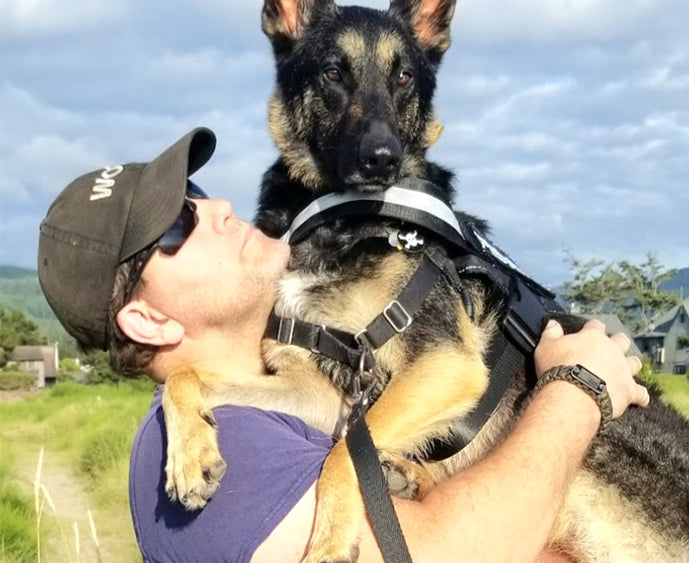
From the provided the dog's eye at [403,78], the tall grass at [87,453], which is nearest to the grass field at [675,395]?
the dog's eye at [403,78]

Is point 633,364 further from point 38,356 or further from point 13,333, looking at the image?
point 38,356

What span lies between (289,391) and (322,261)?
565 millimetres

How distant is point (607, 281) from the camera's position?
192 ft

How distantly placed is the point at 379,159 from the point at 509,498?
1.56 meters

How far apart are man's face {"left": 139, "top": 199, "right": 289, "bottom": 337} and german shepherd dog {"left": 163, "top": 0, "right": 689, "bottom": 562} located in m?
0.19

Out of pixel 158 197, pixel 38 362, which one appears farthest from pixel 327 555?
pixel 38 362

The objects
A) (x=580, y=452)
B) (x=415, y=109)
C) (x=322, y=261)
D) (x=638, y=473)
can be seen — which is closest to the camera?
(x=580, y=452)

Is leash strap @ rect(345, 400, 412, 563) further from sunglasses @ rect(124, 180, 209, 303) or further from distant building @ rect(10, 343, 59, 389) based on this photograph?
distant building @ rect(10, 343, 59, 389)

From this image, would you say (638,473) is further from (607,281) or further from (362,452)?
(607,281)

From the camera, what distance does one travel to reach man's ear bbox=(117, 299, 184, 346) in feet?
10.2

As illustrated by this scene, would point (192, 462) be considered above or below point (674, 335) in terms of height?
below

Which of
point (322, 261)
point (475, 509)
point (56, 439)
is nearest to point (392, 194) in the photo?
point (322, 261)

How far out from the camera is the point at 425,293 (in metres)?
3.29

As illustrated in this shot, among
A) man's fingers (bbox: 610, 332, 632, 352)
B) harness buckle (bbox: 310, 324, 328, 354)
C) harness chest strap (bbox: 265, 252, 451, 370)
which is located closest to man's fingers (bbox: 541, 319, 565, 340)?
man's fingers (bbox: 610, 332, 632, 352)
